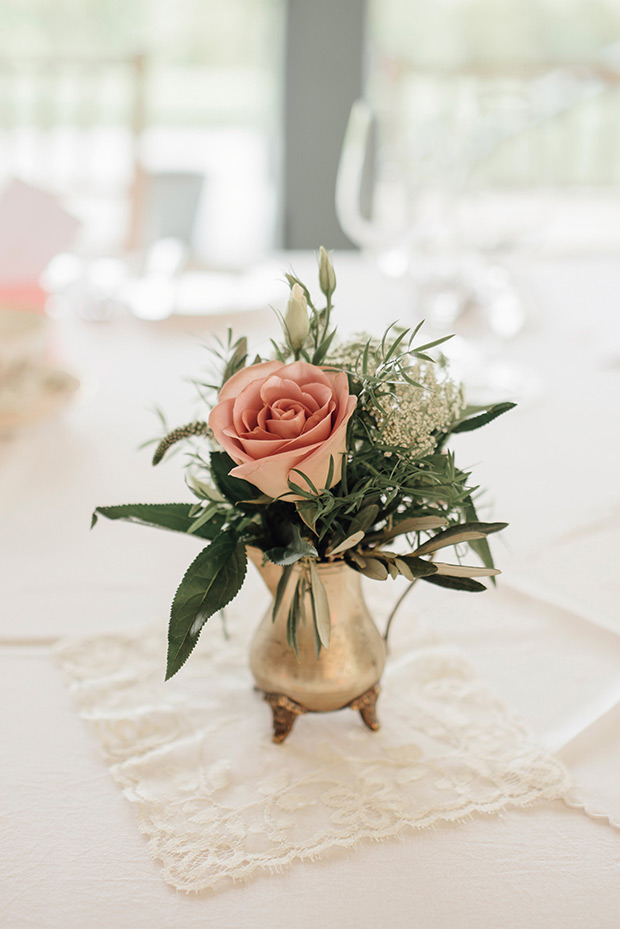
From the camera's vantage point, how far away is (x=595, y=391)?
1.20 metres

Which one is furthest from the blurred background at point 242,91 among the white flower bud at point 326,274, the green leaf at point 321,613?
the green leaf at point 321,613

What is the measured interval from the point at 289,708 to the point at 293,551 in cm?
13

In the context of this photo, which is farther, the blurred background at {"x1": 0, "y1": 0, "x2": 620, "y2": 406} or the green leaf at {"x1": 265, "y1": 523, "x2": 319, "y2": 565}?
the blurred background at {"x1": 0, "y1": 0, "x2": 620, "y2": 406}

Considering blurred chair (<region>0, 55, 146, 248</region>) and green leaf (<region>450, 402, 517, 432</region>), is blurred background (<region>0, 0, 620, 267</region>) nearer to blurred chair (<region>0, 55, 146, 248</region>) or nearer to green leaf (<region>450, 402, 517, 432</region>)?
blurred chair (<region>0, 55, 146, 248</region>)

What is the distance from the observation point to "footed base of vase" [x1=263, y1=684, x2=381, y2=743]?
58 cm

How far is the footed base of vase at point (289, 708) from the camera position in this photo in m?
0.58

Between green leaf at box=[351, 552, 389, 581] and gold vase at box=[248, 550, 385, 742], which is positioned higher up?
green leaf at box=[351, 552, 389, 581]

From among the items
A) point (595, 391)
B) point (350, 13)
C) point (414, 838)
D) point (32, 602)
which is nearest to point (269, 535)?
point (414, 838)


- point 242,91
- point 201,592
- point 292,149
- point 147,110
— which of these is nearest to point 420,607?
point 201,592

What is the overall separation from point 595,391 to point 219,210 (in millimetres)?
3341

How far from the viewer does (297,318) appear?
0.53 m

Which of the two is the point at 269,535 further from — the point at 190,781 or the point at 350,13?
the point at 350,13

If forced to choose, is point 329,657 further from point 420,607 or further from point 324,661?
point 420,607

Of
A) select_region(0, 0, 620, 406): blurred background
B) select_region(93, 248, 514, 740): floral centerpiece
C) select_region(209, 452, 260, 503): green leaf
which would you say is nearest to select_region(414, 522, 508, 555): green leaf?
select_region(93, 248, 514, 740): floral centerpiece
